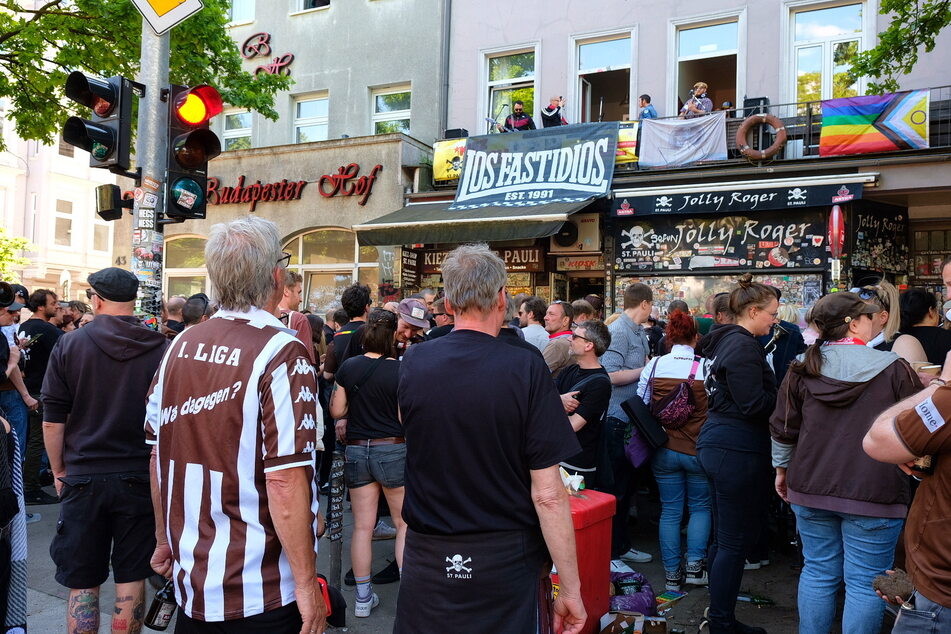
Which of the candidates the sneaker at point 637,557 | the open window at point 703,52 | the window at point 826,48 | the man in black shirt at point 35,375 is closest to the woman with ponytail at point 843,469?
the sneaker at point 637,557

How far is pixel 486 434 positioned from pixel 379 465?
93.7 inches

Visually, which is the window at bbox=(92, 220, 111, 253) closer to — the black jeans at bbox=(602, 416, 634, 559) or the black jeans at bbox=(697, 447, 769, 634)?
the black jeans at bbox=(602, 416, 634, 559)

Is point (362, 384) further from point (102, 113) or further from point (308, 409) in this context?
point (102, 113)

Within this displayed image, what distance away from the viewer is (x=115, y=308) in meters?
3.74

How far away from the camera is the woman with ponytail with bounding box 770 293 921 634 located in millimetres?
3344

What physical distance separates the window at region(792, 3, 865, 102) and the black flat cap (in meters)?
11.3

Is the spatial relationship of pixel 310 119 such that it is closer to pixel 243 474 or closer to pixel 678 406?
pixel 678 406

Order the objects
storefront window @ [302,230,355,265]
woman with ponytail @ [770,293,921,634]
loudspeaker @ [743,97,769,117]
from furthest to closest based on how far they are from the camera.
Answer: storefront window @ [302,230,355,265] < loudspeaker @ [743,97,769,117] < woman with ponytail @ [770,293,921,634]

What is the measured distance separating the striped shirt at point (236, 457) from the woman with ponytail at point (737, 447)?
2.58 metres

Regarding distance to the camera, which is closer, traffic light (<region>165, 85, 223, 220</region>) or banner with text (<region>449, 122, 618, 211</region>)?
traffic light (<region>165, 85, 223, 220</region>)

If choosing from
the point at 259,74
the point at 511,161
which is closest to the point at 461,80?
the point at 511,161

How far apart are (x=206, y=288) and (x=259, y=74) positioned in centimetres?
659

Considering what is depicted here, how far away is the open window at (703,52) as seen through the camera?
12.7m

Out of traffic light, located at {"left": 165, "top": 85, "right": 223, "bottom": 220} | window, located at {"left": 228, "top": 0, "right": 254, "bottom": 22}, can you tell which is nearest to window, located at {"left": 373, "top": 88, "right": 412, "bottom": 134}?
window, located at {"left": 228, "top": 0, "right": 254, "bottom": 22}
